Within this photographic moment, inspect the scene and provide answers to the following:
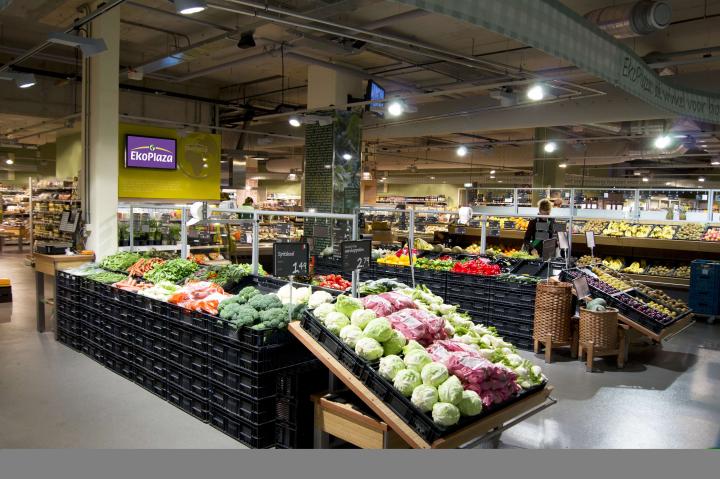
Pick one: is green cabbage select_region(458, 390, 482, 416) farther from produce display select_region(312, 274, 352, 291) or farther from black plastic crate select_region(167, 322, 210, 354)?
produce display select_region(312, 274, 352, 291)

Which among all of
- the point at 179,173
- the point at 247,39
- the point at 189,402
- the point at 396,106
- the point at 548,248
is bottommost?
the point at 189,402

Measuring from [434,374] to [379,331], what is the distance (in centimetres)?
47

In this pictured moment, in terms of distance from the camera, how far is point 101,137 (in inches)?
297

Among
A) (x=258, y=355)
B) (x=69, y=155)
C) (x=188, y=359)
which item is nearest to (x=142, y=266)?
(x=188, y=359)

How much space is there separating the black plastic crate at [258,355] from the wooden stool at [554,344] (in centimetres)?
355

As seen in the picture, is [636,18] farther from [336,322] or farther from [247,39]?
[336,322]

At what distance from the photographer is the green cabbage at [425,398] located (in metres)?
3.01

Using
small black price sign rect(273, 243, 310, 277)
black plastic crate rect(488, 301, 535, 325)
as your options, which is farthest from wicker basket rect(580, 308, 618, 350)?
small black price sign rect(273, 243, 310, 277)

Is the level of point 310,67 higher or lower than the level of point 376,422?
higher

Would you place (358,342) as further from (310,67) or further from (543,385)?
(310,67)

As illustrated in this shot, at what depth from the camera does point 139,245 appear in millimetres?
9422

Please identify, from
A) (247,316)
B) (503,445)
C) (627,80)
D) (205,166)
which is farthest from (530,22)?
(205,166)

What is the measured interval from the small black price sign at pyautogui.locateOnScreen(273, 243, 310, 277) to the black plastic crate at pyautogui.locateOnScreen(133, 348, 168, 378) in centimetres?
163

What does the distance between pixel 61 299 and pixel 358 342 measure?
487 centimetres
